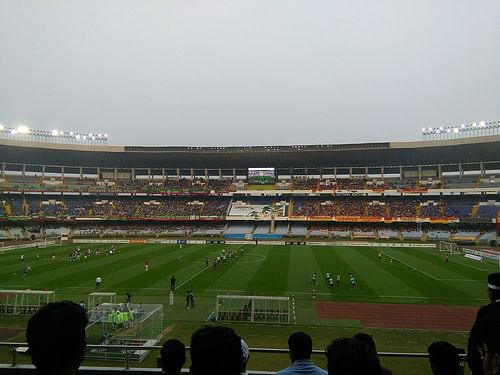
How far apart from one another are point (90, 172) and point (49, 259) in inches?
1817

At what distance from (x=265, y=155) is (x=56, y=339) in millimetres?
79233

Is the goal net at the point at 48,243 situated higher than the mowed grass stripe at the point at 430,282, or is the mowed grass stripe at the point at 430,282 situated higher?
the goal net at the point at 48,243

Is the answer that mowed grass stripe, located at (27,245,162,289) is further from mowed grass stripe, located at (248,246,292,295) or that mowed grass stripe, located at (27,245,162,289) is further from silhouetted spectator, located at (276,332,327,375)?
silhouetted spectator, located at (276,332,327,375)

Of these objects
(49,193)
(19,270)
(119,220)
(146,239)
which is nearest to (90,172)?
(49,193)

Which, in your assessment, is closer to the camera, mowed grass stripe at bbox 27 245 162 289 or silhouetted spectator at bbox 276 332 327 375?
silhouetted spectator at bbox 276 332 327 375

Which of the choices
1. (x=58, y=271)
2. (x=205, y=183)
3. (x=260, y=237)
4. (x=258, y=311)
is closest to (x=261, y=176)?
(x=205, y=183)

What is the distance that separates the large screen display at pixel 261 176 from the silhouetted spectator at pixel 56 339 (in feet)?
268

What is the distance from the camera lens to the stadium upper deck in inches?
2901

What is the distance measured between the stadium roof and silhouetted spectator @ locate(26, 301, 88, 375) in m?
77.4

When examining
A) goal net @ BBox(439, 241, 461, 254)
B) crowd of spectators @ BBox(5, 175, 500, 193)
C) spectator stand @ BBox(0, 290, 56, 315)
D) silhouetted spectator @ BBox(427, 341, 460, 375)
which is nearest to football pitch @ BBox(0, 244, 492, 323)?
spectator stand @ BBox(0, 290, 56, 315)

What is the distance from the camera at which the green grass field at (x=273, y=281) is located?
1963cm

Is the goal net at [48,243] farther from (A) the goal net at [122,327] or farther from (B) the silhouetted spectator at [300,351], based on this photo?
(B) the silhouetted spectator at [300,351]

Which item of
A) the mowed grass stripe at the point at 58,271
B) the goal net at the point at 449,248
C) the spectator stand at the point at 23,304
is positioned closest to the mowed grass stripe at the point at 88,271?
the mowed grass stripe at the point at 58,271

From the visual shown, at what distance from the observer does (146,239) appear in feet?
224
